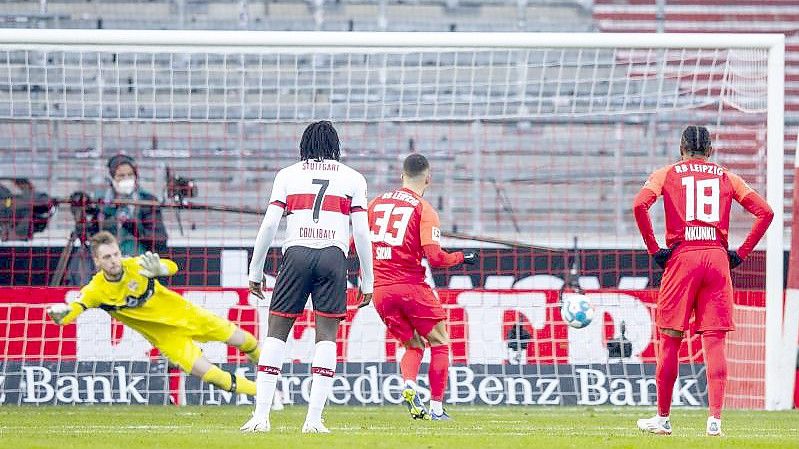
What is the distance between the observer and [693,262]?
332 inches

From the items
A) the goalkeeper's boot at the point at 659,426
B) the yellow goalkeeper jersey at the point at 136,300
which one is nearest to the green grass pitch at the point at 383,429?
the goalkeeper's boot at the point at 659,426

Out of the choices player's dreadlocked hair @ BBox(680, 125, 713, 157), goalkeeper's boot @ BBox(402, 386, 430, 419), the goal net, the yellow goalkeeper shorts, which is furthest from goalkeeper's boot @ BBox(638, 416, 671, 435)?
the goal net

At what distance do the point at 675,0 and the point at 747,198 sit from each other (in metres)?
12.2

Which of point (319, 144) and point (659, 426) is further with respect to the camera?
point (659, 426)

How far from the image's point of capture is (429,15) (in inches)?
771

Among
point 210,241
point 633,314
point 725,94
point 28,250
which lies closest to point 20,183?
point 28,250

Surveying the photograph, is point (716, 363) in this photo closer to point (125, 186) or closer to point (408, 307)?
point (408, 307)

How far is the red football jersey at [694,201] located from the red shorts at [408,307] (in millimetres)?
2189

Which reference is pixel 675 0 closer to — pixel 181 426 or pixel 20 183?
pixel 20 183

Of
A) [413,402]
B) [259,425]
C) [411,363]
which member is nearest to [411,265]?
[411,363]

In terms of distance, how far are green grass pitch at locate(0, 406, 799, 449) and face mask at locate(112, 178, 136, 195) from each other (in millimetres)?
2007

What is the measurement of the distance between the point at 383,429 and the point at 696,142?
2630mm

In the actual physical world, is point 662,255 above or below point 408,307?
above

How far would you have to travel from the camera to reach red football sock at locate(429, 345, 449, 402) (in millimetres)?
10109
